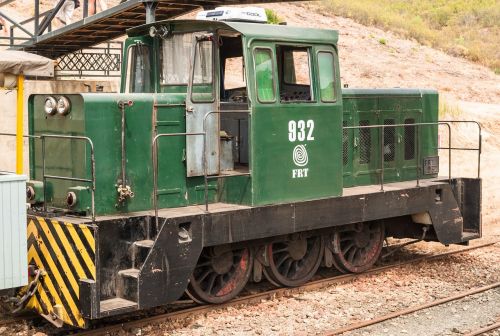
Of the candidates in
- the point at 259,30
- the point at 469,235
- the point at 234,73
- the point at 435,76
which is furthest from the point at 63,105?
the point at 435,76

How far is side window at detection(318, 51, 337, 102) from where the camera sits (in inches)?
353

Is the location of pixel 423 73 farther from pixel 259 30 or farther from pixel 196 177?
pixel 196 177

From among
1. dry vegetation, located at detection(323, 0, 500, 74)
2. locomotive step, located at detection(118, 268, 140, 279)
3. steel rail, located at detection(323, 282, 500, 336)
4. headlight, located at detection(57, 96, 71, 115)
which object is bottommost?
steel rail, located at detection(323, 282, 500, 336)

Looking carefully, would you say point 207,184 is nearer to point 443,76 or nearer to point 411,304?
point 411,304

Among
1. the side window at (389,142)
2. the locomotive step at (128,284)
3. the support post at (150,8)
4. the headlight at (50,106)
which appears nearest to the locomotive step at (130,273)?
the locomotive step at (128,284)

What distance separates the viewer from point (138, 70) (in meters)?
9.03

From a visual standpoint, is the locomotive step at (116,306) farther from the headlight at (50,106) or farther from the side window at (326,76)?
the side window at (326,76)

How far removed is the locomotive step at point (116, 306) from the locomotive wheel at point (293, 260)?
Result: 221cm

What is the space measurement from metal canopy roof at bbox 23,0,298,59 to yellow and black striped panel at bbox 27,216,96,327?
720cm

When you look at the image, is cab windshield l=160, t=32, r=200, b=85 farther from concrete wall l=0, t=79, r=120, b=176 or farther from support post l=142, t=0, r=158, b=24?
concrete wall l=0, t=79, r=120, b=176

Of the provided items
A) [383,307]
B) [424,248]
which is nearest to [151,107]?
[383,307]

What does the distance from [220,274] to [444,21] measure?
4155 cm

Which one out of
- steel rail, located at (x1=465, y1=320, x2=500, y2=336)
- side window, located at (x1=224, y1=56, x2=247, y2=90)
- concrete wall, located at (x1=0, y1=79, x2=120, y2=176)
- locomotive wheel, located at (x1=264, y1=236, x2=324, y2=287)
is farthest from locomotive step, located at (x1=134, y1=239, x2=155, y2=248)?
concrete wall, located at (x1=0, y1=79, x2=120, y2=176)

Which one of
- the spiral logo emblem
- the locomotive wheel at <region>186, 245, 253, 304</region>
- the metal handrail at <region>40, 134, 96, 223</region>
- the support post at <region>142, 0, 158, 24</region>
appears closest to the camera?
the metal handrail at <region>40, 134, 96, 223</region>
